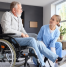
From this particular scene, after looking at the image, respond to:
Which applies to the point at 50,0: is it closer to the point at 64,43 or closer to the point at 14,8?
the point at 64,43

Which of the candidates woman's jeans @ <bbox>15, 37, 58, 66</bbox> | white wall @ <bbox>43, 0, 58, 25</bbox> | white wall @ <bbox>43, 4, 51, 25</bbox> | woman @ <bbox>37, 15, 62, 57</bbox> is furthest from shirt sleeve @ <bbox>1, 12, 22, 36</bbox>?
white wall @ <bbox>43, 4, 51, 25</bbox>

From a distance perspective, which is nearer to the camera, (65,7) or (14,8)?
(14,8)

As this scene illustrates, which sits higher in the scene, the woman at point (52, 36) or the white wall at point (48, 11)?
the white wall at point (48, 11)

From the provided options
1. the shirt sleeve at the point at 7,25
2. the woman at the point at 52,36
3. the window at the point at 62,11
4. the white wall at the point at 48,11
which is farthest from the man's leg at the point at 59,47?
the white wall at the point at 48,11

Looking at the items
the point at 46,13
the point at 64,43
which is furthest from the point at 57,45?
the point at 46,13

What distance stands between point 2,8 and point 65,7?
334cm

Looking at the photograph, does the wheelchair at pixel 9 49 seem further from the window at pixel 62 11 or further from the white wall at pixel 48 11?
the white wall at pixel 48 11

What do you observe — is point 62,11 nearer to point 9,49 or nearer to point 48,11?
point 48,11

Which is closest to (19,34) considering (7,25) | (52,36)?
(7,25)

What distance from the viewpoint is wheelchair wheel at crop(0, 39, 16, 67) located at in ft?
4.43

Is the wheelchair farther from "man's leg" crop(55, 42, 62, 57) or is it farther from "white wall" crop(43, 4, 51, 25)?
"white wall" crop(43, 4, 51, 25)

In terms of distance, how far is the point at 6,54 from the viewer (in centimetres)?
154

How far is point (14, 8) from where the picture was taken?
164cm

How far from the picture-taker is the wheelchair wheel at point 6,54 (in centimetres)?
135
